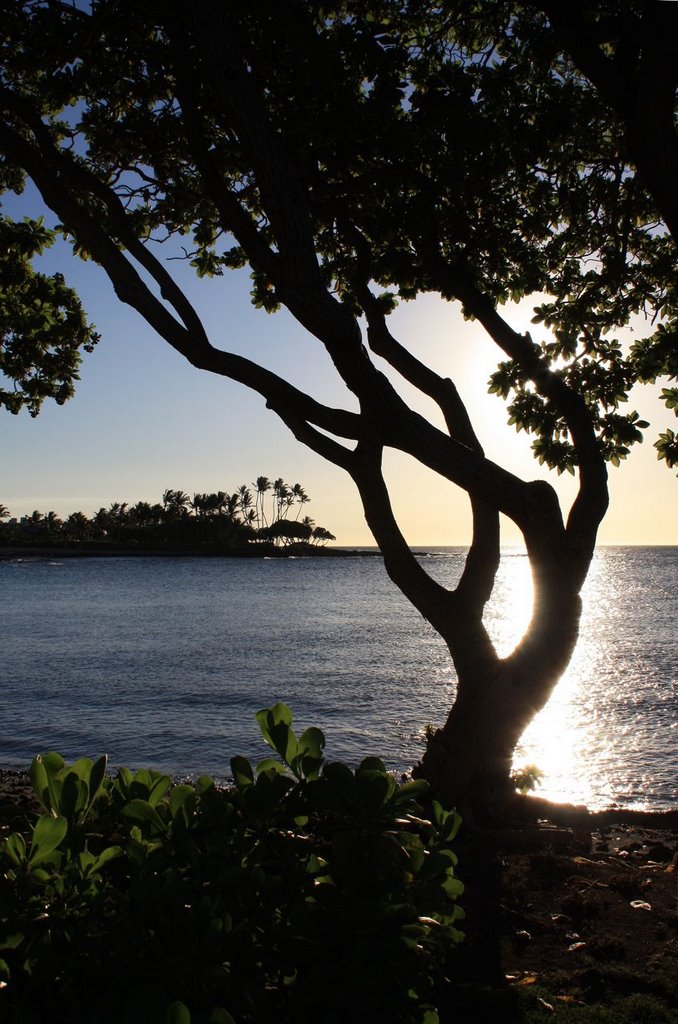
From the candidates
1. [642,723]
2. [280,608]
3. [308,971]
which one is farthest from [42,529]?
[308,971]

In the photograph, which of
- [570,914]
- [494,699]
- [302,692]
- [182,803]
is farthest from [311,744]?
[302,692]

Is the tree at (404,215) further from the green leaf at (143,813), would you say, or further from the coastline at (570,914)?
the green leaf at (143,813)

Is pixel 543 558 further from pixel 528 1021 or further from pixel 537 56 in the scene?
pixel 537 56

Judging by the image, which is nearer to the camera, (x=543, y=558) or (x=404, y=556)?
(x=543, y=558)

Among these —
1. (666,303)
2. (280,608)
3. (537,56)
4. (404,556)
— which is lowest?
(280,608)

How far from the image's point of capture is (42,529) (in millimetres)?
193000

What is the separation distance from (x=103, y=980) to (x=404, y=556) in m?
5.53

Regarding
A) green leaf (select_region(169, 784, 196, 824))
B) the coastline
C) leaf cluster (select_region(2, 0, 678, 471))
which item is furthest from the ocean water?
green leaf (select_region(169, 784, 196, 824))

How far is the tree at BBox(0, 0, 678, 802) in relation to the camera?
19.5 ft

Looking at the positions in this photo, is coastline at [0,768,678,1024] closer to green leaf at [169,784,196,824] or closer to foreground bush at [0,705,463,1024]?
foreground bush at [0,705,463,1024]

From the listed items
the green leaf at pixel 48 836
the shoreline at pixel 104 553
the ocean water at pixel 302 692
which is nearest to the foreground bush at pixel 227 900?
the green leaf at pixel 48 836

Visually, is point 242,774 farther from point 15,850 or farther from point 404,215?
point 404,215

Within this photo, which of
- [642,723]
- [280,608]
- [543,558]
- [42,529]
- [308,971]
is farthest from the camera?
[42,529]

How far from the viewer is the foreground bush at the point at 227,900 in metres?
1.85
